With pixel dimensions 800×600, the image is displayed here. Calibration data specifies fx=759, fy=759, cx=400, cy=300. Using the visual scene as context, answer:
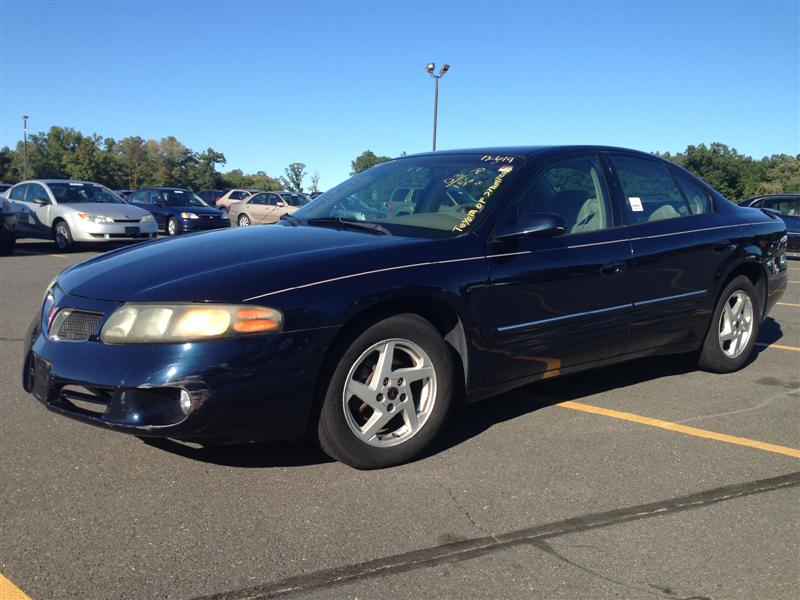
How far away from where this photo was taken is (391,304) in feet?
11.6

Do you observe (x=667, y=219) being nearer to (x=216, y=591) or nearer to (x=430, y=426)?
(x=430, y=426)

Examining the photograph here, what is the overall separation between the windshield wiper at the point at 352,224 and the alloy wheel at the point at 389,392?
0.74 metres

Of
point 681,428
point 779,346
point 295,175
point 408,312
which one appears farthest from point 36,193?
point 295,175

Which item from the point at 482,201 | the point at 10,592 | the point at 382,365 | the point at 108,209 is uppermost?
the point at 482,201

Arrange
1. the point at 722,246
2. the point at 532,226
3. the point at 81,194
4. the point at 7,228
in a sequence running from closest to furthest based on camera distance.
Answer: the point at 532,226
the point at 722,246
the point at 7,228
the point at 81,194

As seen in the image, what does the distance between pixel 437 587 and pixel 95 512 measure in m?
1.43

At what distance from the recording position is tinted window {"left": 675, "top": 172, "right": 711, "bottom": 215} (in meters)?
5.29

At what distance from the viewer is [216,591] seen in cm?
246

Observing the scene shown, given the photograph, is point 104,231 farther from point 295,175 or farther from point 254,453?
point 295,175

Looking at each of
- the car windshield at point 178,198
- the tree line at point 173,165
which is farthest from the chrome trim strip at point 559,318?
the tree line at point 173,165

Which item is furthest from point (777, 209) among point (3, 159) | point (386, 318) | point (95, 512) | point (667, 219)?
point (3, 159)

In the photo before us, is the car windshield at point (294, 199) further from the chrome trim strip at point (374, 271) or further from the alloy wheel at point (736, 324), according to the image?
the chrome trim strip at point (374, 271)

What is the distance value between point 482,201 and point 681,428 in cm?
171

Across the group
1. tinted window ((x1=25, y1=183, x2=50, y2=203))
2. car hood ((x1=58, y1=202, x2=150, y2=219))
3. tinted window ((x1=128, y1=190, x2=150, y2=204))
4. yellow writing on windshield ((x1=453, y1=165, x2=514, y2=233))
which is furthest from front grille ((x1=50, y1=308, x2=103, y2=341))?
tinted window ((x1=128, y1=190, x2=150, y2=204))
